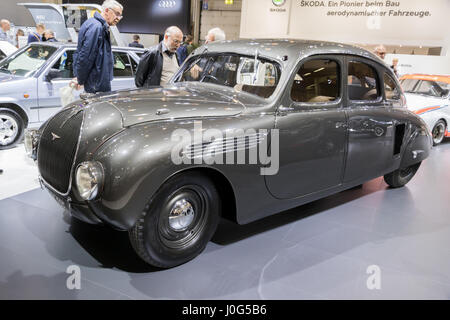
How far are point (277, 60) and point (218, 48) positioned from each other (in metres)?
0.71

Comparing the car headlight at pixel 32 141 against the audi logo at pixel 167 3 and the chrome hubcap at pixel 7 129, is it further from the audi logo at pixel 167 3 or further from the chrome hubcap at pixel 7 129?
the audi logo at pixel 167 3

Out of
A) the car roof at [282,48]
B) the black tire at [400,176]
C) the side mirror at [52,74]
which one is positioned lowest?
the black tire at [400,176]

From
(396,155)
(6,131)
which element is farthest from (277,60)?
(6,131)

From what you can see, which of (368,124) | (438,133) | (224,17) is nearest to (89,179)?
(368,124)

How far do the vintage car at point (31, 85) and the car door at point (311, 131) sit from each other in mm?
3806

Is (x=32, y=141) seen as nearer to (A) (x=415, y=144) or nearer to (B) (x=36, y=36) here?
(A) (x=415, y=144)

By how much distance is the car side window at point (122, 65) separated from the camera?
20.7 ft

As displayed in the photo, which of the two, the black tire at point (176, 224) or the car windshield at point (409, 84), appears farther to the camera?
the car windshield at point (409, 84)

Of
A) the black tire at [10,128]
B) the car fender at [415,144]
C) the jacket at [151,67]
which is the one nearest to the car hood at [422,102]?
the car fender at [415,144]

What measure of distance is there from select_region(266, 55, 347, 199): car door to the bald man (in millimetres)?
1991

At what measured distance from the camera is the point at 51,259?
8.55ft

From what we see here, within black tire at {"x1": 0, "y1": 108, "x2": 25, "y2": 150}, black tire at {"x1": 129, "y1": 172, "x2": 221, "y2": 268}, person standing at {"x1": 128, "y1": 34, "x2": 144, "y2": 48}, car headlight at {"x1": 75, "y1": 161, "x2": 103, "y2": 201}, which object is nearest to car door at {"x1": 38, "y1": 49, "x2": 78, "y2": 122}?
black tire at {"x1": 0, "y1": 108, "x2": 25, "y2": 150}

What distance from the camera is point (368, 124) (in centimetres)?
353
